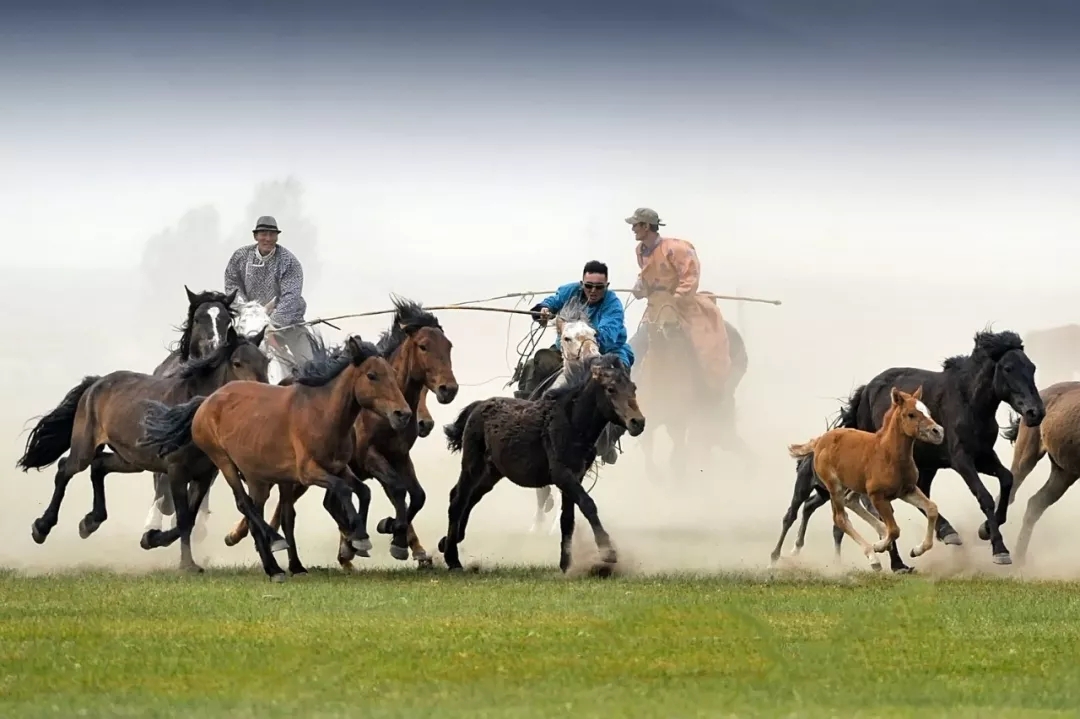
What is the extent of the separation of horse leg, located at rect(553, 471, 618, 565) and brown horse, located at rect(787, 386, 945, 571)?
1.98 meters

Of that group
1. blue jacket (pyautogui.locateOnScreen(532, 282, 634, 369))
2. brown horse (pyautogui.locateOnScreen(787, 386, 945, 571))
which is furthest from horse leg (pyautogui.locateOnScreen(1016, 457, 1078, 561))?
blue jacket (pyautogui.locateOnScreen(532, 282, 634, 369))

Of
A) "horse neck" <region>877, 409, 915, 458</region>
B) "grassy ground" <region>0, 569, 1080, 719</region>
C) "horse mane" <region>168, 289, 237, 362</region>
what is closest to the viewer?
"grassy ground" <region>0, 569, 1080, 719</region>

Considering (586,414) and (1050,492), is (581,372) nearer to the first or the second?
(586,414)

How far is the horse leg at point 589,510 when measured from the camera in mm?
16641

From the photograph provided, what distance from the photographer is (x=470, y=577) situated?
54.9ft

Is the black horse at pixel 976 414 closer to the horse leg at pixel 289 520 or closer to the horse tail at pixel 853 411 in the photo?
the horse tail at pixel 853 411

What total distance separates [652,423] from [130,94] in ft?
57.4

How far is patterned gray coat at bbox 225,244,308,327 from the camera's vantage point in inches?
874

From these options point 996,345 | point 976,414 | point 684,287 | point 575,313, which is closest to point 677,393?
point 684,287

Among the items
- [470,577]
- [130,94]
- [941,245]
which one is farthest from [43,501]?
[941,245]

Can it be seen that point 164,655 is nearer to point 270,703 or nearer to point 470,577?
point 270,703

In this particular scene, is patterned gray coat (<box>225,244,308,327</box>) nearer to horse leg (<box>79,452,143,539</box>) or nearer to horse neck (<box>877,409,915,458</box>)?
horse leg (<box>79,452,143,539</box>)

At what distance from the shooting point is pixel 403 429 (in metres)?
17.5

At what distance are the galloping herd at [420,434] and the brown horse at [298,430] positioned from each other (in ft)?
0.05
